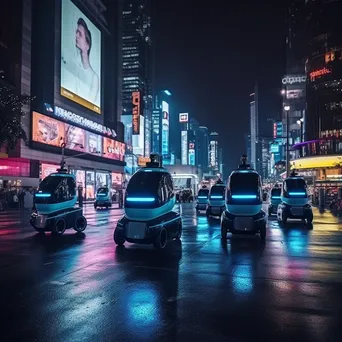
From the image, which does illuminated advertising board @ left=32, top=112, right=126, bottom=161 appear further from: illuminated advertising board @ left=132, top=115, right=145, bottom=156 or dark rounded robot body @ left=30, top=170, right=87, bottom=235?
illuminated advertising board @ left=132, top=115, right=145, bottom=156

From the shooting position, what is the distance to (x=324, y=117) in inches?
2557

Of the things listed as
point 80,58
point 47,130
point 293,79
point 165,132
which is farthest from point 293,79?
point 47,130

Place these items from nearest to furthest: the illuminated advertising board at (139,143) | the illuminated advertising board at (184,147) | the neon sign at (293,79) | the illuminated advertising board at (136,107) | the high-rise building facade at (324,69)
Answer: the high-rise building facade at (324,69) → the illuminated advertising board at (136,107) → the illuminated advertising board at (139,143) → the neon sign at (293,79) → the illuminated advertising board at (184,147)

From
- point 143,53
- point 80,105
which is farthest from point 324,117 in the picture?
point 143,53

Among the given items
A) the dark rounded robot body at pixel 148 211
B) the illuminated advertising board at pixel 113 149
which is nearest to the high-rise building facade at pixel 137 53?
the illuminated advertising board at pixel 113 149

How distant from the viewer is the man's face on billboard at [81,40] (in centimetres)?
5797

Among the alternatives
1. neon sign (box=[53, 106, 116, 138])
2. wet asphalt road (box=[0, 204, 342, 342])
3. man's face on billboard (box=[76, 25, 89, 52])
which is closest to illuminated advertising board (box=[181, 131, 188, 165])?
neon sign (box=[53, 106, 116, 138])

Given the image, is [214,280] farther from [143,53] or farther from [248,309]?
[143,53]

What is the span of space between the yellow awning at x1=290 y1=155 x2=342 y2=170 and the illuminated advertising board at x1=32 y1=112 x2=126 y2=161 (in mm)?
30785

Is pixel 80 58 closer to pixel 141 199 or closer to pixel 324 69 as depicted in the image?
pixel 324 69

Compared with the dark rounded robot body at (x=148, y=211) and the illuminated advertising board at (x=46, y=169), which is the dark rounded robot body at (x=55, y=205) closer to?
the dark rounded robot body at (x=148, y=211)

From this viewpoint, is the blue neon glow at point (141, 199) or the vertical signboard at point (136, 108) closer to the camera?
the blue neon glow at point (141, 199)

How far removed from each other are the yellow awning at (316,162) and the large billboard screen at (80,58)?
113 ft

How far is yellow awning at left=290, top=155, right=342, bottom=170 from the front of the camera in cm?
5369
